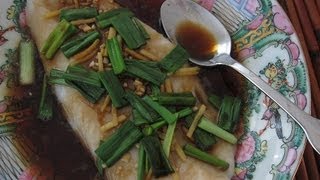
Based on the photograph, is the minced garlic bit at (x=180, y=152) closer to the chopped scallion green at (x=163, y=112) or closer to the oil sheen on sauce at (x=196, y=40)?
the chopped scallion green at (x=163, y=112)

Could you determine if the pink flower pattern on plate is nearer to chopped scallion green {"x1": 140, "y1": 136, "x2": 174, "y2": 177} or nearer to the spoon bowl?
chopped scallion green {"x1": 140, "y1": 136, "x2": 174, "y2": 177}

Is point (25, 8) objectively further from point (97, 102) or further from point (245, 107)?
point (245, 107)

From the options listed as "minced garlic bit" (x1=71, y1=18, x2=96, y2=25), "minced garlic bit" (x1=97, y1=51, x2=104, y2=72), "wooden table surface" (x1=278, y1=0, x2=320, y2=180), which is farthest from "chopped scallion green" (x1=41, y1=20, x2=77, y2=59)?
"wooden table surface" (x1=278, y1=0, x2=320, y2=180)

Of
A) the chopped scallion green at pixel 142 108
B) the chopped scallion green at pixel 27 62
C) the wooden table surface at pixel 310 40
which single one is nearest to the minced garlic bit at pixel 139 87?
the chopped scallion green at pixel 142 108

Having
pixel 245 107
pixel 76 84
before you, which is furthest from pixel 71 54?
pixel 245 107

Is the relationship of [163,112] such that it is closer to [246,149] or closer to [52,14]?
[246,149]

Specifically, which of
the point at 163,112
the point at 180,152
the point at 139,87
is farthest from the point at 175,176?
the point at 139,87

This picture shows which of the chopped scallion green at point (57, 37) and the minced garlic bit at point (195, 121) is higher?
the chopped scallion green at point (57, 37)

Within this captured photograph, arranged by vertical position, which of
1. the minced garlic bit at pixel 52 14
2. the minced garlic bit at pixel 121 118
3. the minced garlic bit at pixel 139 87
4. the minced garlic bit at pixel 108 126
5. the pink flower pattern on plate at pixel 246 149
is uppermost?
the minced garlic bit at pixel 52 14
